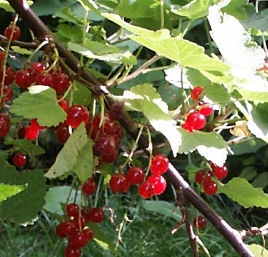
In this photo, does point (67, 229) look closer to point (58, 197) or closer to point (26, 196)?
point (26, 196)

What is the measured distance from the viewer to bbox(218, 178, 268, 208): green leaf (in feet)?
2.24

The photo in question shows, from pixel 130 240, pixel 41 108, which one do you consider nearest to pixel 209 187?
pixel 41 108

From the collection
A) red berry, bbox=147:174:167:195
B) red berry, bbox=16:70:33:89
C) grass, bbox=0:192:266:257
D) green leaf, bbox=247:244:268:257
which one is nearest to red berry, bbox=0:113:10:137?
red berry, bbox=16:70:33:89

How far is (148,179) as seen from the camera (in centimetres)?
63

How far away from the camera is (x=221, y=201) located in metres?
2.53

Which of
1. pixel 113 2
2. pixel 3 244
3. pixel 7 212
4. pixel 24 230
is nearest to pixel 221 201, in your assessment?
pixel 24 230

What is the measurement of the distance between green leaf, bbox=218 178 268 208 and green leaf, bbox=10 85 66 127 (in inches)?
8.4

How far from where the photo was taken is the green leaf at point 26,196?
2.58 ft

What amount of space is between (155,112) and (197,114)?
54 mm

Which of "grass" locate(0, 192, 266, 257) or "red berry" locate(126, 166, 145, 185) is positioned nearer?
"red berry" locate(126, 166, 145, 185)

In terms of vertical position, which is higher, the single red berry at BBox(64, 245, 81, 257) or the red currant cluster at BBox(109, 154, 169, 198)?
the red currant cluster at BBox(109, 154, 169, 198)

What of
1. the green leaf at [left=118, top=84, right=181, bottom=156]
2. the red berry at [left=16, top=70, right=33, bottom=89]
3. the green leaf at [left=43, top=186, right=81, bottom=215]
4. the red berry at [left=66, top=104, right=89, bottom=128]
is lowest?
the green leaf at [left=43, top=186, right=81, bottom=215]

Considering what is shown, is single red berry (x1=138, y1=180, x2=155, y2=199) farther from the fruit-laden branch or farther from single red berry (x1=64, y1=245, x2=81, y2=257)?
single red berry (x1=64, y1=245, x2=81, y2=257)

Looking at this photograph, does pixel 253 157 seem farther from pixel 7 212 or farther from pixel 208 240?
pixel 7 212
